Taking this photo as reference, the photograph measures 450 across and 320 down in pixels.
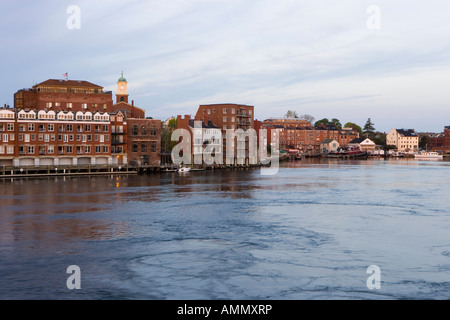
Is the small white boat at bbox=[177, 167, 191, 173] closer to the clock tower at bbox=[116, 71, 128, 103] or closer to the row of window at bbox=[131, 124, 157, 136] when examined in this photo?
the row of window at bbox=[131, 124, 157, 136]

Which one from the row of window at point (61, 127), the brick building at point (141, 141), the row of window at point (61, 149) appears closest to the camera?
the row of window at point (61, 127)

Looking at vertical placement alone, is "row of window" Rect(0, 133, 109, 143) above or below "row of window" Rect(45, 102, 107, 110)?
below

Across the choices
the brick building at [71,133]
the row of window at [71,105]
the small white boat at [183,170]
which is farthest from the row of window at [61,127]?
the small white boat at [183,170]

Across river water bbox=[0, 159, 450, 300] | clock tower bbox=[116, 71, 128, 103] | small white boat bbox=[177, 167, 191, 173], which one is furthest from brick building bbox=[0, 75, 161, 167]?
river water bbox=[0, 159, 450, 300]

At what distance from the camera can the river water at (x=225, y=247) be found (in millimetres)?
22547

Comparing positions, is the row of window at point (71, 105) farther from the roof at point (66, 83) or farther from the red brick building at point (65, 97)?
the roof at point (66, 83)

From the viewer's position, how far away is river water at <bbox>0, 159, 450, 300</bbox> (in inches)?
888

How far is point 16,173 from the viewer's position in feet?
286

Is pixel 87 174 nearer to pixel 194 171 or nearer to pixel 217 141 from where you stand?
pixel 194 171

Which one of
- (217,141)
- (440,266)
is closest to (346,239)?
(440,266)

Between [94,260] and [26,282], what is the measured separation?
432 cm

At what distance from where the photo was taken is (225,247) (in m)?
30.1

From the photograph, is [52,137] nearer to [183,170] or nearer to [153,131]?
[153,131]

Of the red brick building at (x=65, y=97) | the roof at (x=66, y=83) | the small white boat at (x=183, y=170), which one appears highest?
the roof at (x=66, y=83)
